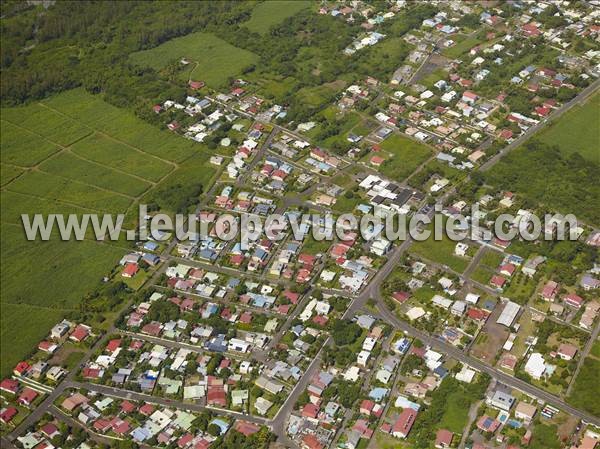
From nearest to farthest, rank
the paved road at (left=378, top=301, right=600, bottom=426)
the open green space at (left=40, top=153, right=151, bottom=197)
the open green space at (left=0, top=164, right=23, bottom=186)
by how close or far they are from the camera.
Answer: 1. the paved road at (left=378, top=301, right=600, bottom=426)
2. the open green space at (left=40, top=153, right=151, bottom=197)
3. the open green space at (left=0, top=164, right=23, bottom=186)

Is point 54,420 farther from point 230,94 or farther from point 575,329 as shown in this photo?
point 230,94

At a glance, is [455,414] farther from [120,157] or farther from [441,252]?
[120,157]

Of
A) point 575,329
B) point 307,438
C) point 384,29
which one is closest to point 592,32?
point 384,29

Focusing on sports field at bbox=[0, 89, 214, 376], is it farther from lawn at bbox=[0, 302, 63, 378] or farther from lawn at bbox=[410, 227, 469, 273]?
lawn at bbox=[410, 227, 469, 273]

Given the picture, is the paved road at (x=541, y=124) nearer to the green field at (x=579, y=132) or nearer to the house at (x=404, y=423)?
the green field at (x=579, y=132)

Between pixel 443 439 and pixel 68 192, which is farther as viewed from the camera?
pixel 68 192

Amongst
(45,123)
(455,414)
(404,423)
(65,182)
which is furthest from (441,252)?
(45,123)

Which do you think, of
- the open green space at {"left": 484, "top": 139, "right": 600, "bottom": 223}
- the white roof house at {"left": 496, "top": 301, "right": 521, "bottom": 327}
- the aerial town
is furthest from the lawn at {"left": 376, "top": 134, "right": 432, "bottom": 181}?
the white roof house at {"left": 496, "top": 301, "right": 521, "bottom": 327}

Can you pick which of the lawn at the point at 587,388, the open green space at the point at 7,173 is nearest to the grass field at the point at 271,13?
the open green space at the point at 7,173
